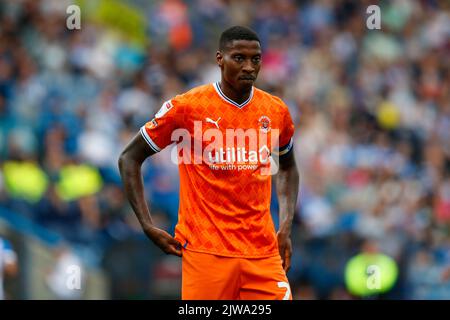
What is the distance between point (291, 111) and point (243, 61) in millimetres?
8867

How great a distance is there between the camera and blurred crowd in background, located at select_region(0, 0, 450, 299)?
1281 centimetres

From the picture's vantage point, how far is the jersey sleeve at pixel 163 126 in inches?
267

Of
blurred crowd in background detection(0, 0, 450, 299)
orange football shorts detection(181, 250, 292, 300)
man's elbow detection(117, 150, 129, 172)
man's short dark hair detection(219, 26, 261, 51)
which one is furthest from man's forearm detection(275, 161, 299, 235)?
blurred crowd in background detection(0, 0, 450, 299)

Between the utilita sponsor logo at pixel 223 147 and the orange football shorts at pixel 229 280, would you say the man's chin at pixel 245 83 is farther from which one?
the orange football shorts at pixel 229 280

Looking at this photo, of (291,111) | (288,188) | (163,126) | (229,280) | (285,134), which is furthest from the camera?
(291,111)

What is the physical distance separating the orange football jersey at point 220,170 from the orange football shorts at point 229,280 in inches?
2.1

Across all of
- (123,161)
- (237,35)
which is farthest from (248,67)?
(123,161)

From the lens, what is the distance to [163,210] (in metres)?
12.8

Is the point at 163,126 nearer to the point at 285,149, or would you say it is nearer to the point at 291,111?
the point at 285,149

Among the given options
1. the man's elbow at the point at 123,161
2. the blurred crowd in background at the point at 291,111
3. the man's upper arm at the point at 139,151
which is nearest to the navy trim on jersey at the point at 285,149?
the man's upper arm at the point at 139,151

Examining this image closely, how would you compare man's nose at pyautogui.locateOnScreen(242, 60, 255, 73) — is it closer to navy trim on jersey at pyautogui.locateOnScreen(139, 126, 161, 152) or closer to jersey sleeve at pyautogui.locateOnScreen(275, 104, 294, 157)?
jersey sleeve at pyautogui.locateOnScreen(275, 104, 294, 157)

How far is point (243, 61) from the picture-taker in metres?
6.70

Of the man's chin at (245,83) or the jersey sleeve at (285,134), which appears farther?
the jersey sleeve at (285,134)
